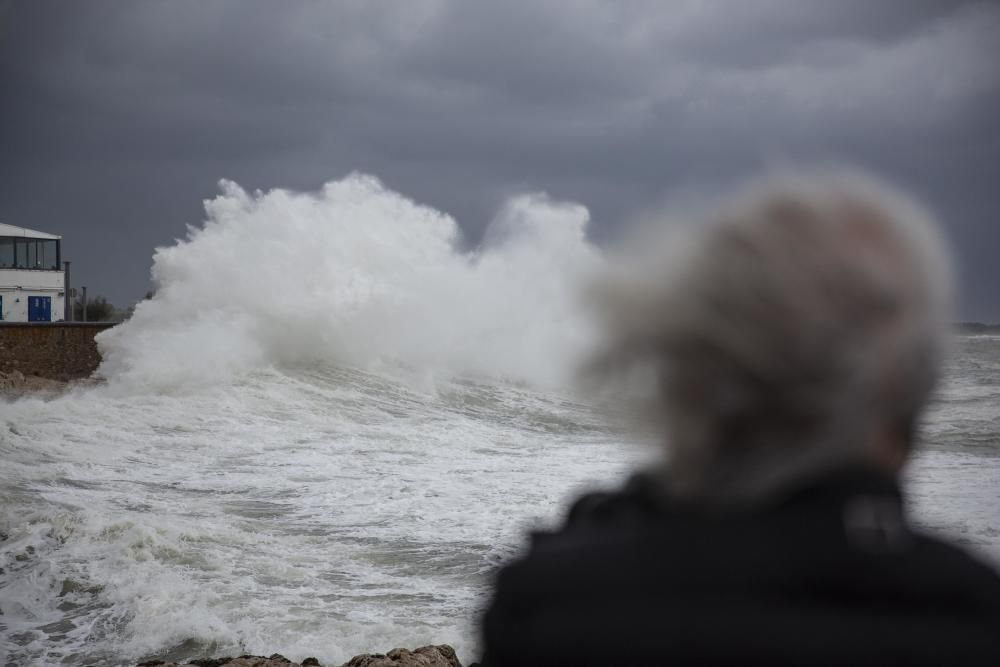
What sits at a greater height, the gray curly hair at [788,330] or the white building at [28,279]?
the white building at [28,279]

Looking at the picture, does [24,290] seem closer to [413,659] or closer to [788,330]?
[413,659]

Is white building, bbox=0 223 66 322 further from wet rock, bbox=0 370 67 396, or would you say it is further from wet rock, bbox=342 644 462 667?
wet rock, bbox=342 644 462 667

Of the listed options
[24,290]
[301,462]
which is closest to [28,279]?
[24,290]

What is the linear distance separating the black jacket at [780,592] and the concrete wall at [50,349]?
21.6 metres

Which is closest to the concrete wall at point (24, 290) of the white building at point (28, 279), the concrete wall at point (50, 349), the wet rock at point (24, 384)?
the white building at point (28, 279)

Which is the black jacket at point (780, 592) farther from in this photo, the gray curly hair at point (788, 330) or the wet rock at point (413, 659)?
the wet rock at point (413, 659)

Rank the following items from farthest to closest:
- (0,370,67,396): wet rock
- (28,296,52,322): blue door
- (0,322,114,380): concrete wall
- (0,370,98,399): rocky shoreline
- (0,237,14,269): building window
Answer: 1. (0,237,14,269): building window
2. (28,296,52,322): blue door
3. (0,322,114,380): concrete wall
4. (0,370,67,396): wet rock
5. (0,370,98,399): rocky shoreline

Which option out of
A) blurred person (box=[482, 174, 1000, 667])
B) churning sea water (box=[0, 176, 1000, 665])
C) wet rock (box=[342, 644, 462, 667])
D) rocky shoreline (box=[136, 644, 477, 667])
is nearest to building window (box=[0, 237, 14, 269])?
churning sea water (box=[0, 176, 1000, 665])

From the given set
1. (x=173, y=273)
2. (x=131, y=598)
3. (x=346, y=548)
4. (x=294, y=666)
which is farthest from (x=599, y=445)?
(x=173, y=273)

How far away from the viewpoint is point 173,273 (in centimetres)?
2298

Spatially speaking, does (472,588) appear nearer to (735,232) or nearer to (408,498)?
(408,498)

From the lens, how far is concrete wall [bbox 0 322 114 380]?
65.7 ft

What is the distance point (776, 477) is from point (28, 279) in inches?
1278

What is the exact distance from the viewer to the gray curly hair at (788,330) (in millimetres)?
875
